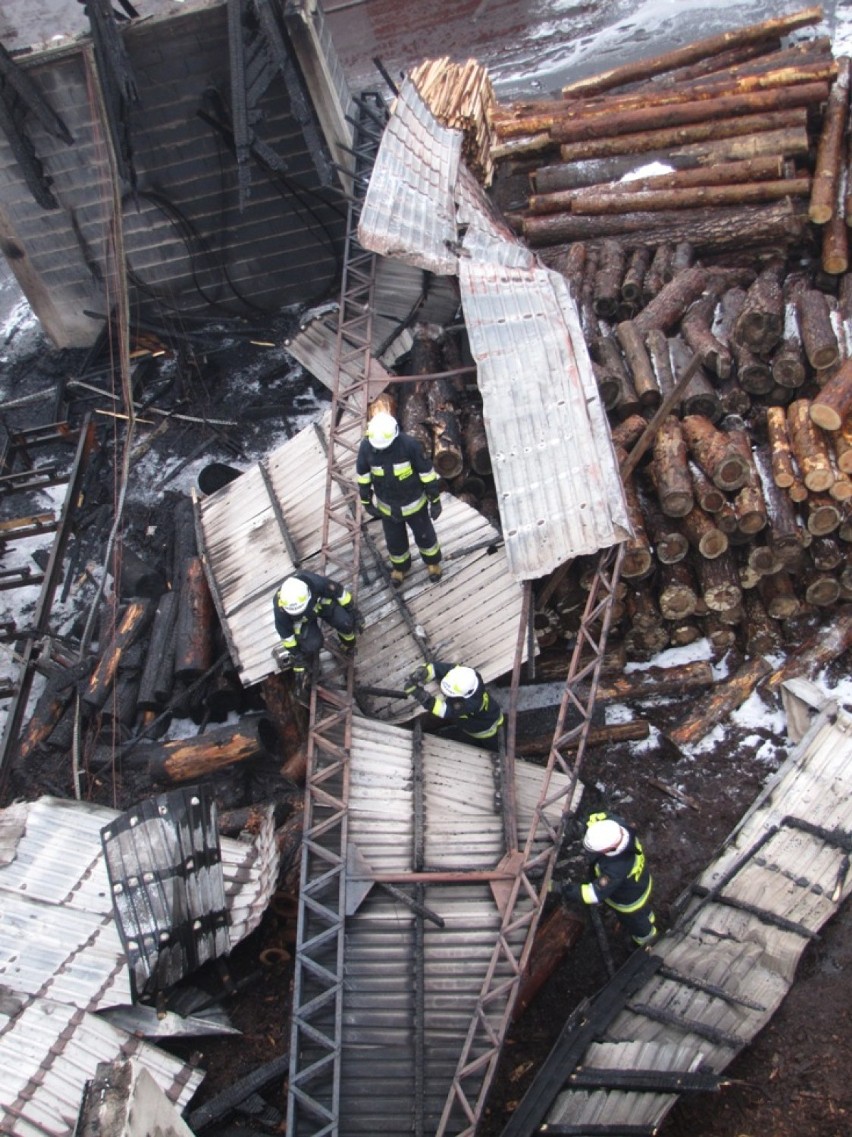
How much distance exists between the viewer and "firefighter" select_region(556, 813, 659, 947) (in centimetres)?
816

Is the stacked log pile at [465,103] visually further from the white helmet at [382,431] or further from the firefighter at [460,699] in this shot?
the firefighter at [460,699]

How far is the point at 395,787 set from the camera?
9.12 meters

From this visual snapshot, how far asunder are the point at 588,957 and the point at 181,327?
14036 millimetres

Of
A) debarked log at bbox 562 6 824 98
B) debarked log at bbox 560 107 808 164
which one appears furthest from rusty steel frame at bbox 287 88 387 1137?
debarked log at bbox 562 6 824 98

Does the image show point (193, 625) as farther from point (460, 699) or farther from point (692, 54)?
point (692, 54)

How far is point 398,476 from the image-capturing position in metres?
10.0

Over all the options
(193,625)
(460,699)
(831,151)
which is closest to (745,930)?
(460,699)

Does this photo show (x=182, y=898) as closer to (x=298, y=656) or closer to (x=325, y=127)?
(x=298, y=656)

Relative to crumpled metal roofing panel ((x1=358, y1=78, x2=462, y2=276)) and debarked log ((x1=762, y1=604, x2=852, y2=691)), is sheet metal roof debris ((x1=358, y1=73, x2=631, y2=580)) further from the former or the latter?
debarked log ((x1=762, y1=604, x2=852, y2=691))

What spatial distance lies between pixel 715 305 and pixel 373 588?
21.6ft

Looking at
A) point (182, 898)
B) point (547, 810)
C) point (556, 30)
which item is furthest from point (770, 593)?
point (556, 30)

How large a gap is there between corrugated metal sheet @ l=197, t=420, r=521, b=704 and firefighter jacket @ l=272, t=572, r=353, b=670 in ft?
2.90

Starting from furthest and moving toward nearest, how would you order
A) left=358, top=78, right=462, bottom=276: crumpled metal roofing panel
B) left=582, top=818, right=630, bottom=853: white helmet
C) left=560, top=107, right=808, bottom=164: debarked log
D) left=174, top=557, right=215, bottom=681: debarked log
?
left=560, top=107, right=808, bottom=164: debarked log < left=358, top=78, right=462, bottom=276: crumpled metal roofing panel < left=174, top=557, right=215, bottom=681: debarked log < left=582, top=818, right=630, bottom=853: white helmet

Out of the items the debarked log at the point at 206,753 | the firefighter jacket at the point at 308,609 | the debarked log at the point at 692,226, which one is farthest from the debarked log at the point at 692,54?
the debarked log at the point at 206,753
